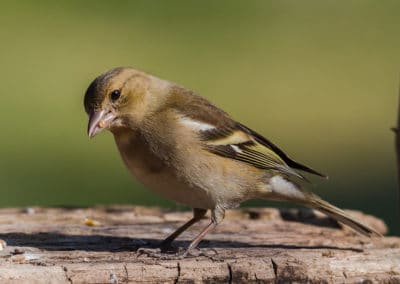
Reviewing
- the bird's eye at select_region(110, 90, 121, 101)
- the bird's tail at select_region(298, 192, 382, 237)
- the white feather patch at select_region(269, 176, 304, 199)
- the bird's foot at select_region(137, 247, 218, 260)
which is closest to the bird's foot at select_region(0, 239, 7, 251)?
the bird's foot at select_region(137, 247, 218, 260)

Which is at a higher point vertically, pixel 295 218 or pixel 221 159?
pixel 221 159

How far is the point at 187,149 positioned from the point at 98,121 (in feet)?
1.99

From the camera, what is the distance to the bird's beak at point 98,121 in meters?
7.01

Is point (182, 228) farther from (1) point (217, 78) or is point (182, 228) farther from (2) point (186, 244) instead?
(1) point (217, 78)

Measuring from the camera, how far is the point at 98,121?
23.2 ft

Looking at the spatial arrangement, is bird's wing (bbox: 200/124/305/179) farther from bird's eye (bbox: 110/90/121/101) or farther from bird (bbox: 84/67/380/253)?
bird's eye (bbox: 110/90/121/101)

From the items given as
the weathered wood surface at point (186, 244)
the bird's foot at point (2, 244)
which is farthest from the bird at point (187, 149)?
the bird's foot at point (2, 244)

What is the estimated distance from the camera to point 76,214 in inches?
333

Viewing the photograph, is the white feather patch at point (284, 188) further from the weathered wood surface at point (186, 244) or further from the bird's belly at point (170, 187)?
the bird's belly at point (170, 187)

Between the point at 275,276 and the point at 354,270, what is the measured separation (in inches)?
22.3

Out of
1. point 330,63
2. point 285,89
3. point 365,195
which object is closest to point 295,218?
point 365,195

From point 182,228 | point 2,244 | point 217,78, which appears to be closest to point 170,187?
→ point 182,228

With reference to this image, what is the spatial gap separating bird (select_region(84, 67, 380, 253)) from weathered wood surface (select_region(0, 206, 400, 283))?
291 millimetres

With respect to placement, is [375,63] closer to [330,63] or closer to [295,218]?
[330,63]
